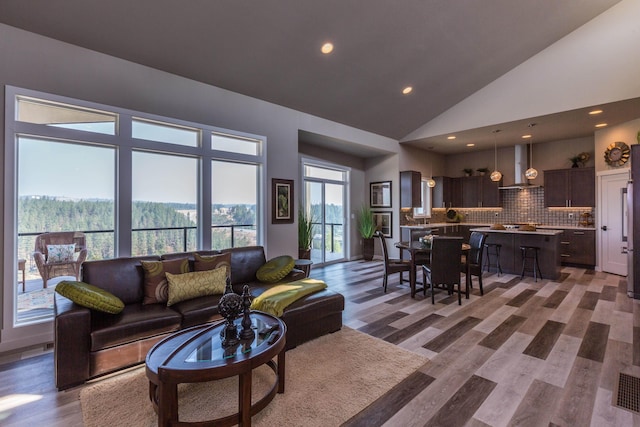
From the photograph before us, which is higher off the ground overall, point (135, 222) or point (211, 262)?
point (135, 222)

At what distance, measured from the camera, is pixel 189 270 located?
3.51 meters

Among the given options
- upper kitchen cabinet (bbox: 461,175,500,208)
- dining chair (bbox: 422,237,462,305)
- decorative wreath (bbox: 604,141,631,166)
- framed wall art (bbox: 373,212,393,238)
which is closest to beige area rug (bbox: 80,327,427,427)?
dining chair (bbox: 422,237,462,305)

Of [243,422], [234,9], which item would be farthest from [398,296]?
[234,9]

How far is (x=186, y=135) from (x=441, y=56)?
4.51m

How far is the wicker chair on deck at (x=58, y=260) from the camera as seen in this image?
3.34 metres

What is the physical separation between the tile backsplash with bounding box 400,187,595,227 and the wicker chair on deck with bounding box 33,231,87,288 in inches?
270

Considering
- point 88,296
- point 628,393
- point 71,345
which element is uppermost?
point 88,296

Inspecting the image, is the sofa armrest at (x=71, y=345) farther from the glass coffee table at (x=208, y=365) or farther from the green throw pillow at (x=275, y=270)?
the green throw pillow at (x=275, y=270)

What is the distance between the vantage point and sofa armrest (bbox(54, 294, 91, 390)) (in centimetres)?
231

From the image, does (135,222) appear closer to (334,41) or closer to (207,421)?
(207,421)

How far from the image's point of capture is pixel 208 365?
1772 millimetres

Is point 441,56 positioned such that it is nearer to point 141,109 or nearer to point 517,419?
point 141,109

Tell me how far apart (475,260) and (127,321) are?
4.97 metres

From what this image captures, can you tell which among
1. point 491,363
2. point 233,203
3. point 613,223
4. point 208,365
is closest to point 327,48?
point 233,203
